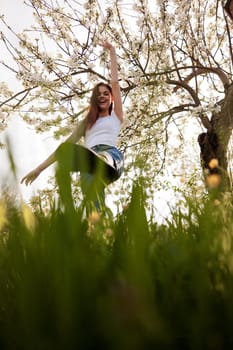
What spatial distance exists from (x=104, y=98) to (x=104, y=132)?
0.58 m

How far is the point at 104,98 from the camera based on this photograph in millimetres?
5086

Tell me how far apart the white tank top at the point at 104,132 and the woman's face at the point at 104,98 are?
139 mm

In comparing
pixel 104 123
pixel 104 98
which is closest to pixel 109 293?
pixel 104 123

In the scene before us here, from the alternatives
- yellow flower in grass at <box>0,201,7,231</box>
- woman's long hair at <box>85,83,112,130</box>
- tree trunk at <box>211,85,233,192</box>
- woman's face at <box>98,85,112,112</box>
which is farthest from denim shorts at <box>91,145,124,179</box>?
tree trunk at <box>211,85,233,192</box>

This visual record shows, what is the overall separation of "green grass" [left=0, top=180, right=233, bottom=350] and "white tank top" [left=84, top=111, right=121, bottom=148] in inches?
150

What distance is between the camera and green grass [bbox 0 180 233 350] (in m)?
0.49

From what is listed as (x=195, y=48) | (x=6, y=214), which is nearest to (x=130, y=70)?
(x=195, y=48)

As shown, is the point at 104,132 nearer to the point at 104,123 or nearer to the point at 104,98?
the point at 104,123

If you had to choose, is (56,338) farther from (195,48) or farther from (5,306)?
(195,48)

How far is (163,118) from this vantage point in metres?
9.94

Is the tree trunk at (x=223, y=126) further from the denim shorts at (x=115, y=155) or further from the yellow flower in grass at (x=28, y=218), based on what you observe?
the yellow flower in grass at (x=28, y=218)

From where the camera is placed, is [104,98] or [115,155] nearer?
[115,155]

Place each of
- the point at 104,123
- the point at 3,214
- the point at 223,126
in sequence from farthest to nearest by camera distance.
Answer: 1. the point at 223,126
2. the point at 104,123
3. the point at 3,214

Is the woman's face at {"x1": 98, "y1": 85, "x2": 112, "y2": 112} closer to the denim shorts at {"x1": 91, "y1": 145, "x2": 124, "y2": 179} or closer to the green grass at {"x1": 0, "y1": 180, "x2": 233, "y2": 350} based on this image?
the denim shorts at {"x1": 91, "y1": 145, "x2": 124, "y2": 179}
